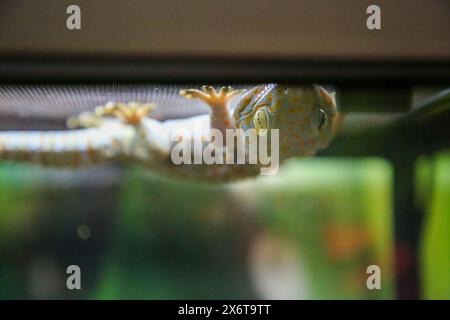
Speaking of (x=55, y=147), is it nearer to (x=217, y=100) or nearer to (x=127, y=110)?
(x=127, y=110)

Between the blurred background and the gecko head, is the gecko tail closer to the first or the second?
the blurred background

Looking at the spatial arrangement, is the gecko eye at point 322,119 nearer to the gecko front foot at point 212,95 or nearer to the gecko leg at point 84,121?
the gecko front foot at point 212,95

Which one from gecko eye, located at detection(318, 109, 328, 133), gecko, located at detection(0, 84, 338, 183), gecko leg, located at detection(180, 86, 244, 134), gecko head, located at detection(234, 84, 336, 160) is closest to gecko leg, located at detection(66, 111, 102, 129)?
gecko, located at detection(0, 84, 338, 183)

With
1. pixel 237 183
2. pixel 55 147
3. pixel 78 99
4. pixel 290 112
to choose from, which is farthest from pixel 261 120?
pixel 55 147

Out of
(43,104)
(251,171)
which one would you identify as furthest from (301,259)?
(43,104)

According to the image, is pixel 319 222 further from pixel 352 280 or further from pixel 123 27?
pixel 123 27

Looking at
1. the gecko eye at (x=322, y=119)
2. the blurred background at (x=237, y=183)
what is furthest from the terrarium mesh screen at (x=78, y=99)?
the gecko eye at (x=322, y=119)
